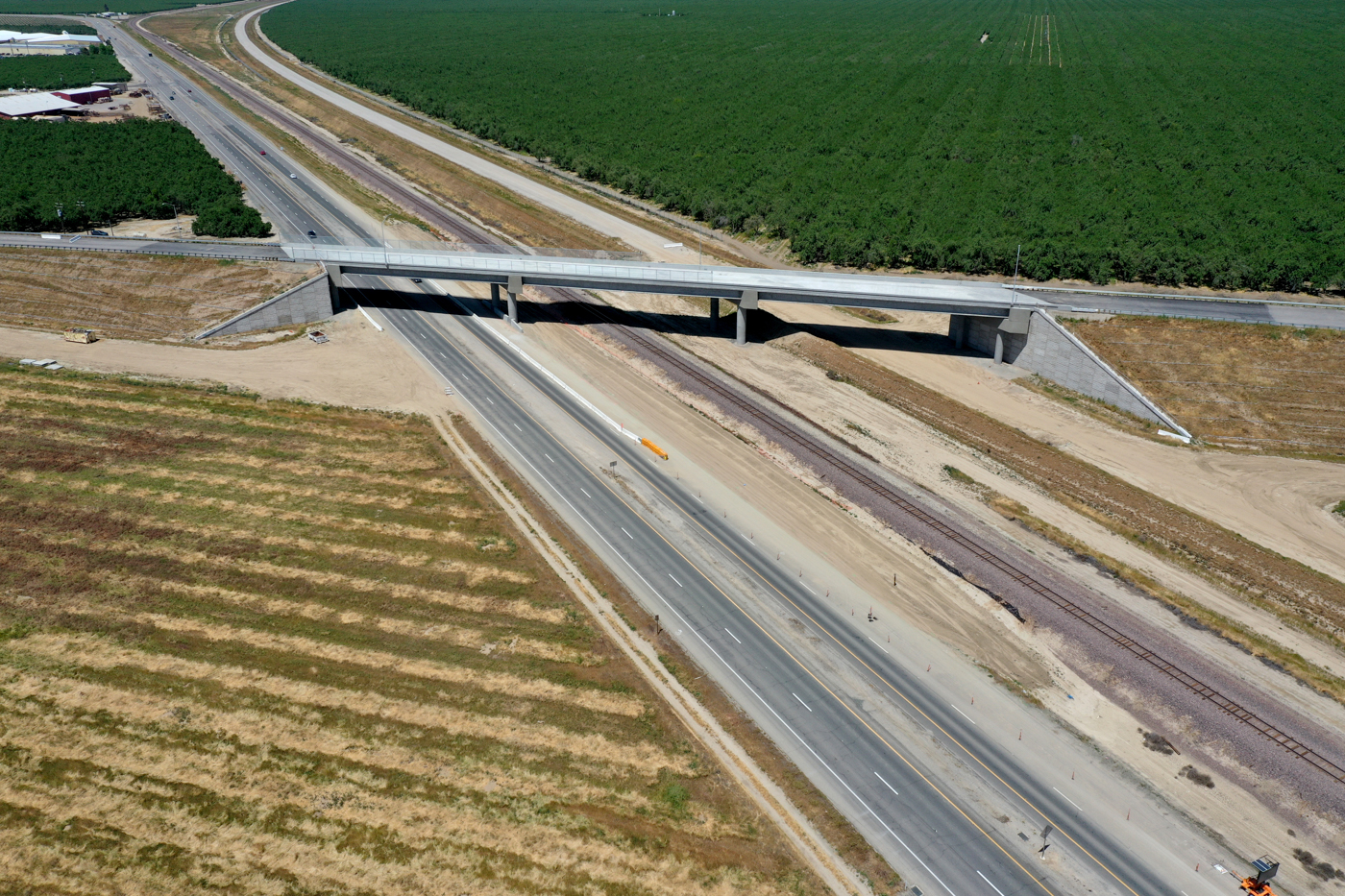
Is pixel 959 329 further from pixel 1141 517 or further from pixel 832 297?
pixel 1141 517

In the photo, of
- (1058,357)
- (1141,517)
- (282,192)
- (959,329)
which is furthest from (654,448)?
(282,192)

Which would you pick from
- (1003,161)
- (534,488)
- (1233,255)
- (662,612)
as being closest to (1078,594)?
(662,612)

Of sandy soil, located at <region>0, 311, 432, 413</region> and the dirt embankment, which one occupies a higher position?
sandy soil, located at <region>0, 311, 432, 413</region>

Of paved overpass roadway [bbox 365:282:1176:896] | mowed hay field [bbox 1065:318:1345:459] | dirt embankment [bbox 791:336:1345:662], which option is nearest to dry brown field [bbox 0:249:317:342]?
paved overpass roadway [bbox 365:282:1176:896]

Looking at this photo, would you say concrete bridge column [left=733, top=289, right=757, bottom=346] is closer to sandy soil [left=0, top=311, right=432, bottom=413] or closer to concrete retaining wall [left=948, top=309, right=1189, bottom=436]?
concrete retaining wall [left=948, top=309, right=1189, bottom=436]

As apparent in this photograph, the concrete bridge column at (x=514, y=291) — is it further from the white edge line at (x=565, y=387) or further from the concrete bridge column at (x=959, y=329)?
the concrete bridge column at (x=959, y=329)

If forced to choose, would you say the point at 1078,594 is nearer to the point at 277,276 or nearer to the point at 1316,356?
the point at 1316,356
